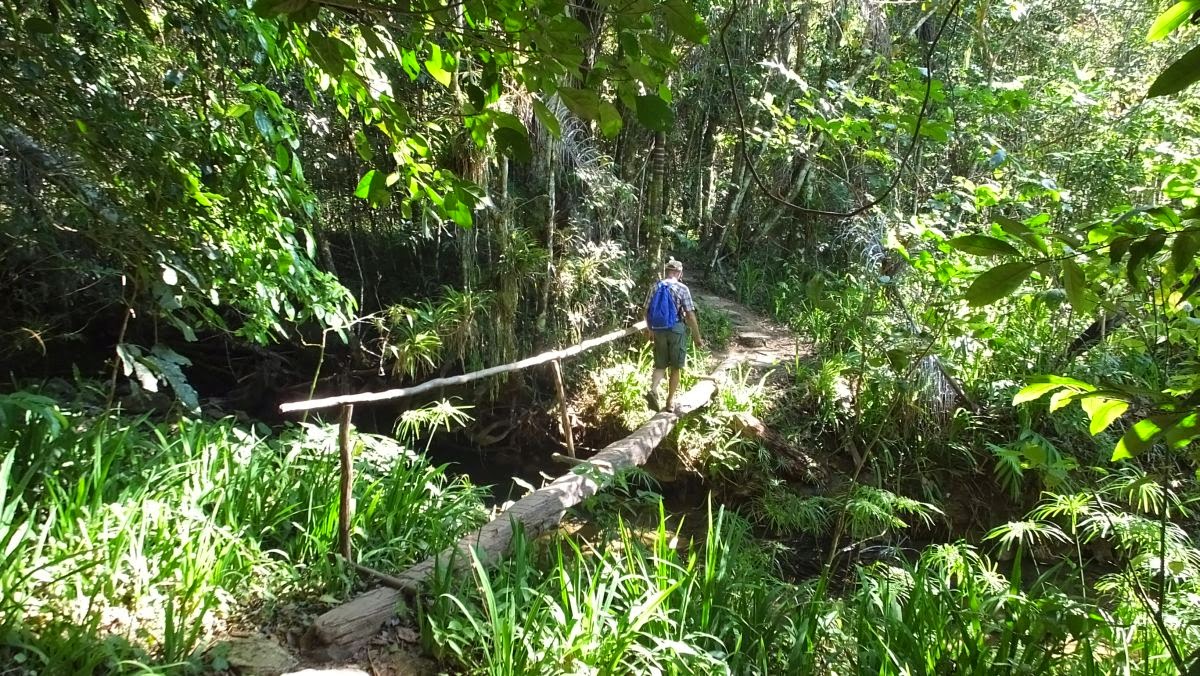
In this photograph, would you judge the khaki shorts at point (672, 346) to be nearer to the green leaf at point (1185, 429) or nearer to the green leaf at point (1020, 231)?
the green leaf at point (1020, 231)

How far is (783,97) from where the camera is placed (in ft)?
26.3

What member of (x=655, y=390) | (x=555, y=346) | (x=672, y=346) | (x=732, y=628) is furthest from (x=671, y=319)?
(x=732, y=628)

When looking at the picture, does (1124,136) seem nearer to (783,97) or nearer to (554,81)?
(783,97)

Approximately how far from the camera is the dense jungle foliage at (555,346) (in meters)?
1.65

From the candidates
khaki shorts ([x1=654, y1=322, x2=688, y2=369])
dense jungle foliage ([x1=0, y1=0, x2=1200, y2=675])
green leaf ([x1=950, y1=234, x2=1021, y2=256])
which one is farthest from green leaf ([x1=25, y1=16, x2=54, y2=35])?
khaki shorts ([x1=654, y1=322, x2=688, y2=369])

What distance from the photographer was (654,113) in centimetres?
109

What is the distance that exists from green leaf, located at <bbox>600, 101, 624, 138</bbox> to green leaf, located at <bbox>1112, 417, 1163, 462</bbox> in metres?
0.88

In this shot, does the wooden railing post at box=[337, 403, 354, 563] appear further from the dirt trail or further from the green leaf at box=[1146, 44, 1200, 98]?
the dirt trail

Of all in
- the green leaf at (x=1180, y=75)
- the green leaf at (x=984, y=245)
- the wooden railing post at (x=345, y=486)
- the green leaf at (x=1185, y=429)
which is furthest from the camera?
the wooden railing post at (x=345, y=486)

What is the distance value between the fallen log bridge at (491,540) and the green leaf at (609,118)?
2028 millimetres

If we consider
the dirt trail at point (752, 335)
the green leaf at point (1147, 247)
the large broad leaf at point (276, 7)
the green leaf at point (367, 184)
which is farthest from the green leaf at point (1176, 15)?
the dirt trail at point (752, 335)

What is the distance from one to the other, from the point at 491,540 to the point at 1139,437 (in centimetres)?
279

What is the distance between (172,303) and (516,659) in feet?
6.15

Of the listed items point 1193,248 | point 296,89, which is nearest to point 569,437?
point 296,89
